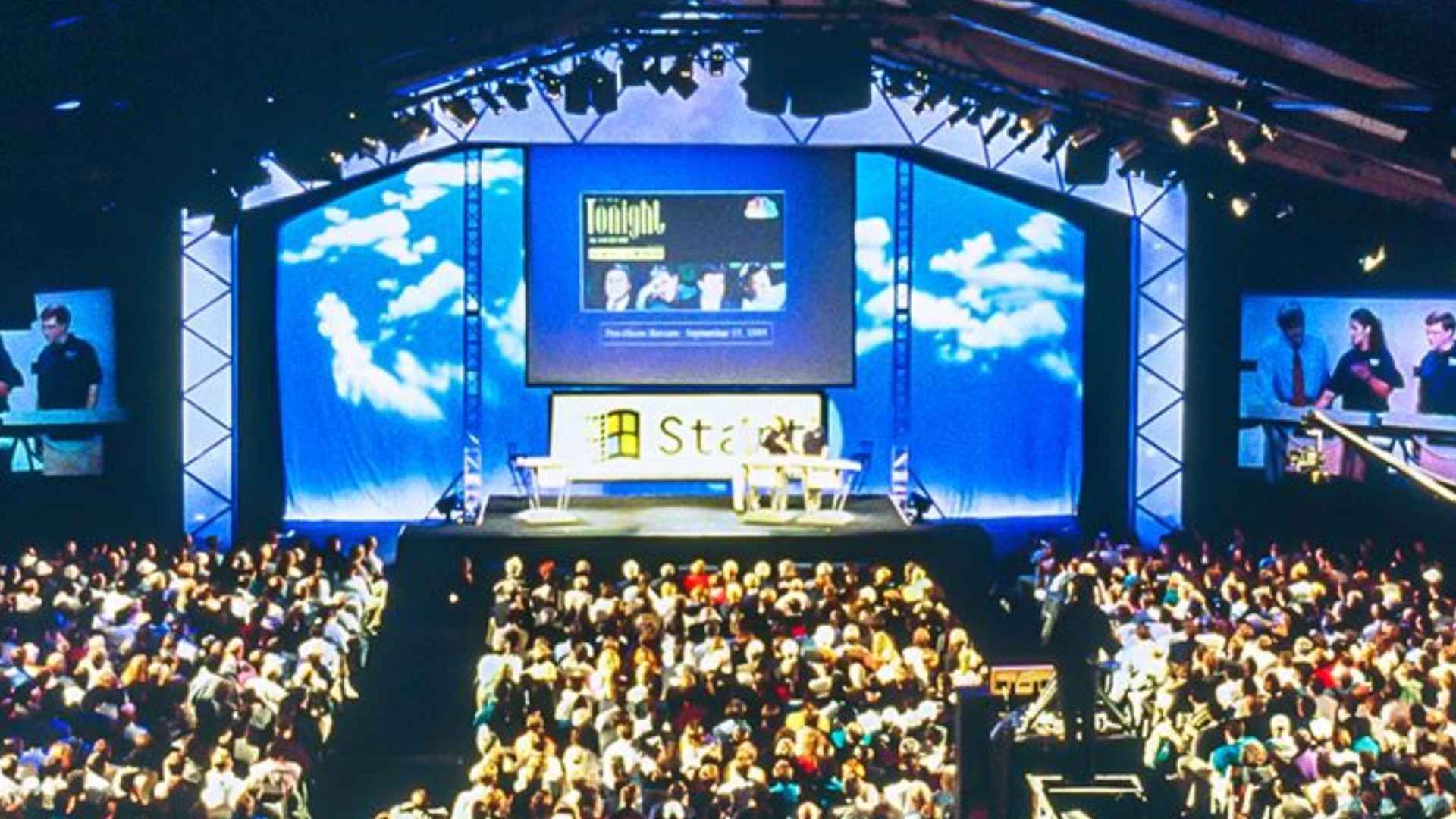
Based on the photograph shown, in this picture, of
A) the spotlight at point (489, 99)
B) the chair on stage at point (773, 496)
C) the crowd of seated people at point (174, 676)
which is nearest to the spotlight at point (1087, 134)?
the chair on stage at point (773, 496)

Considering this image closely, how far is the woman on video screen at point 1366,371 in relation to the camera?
18828 millimetres

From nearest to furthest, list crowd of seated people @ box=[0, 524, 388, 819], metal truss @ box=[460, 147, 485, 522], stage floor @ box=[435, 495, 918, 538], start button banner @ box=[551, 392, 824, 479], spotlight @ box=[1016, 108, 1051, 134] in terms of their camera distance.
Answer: crowd of seated people @ box=[0, 524, 388, 819], spotlight @ box=[1016, 108, 1051, 134], stage floor @ box=[435, 495, 918, 538], metal truss @ box=[460, 147, 485, 522], start button banner @ box=[551, 392, 824, 479]

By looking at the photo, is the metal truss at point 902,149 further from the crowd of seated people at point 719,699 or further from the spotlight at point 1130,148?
the crowd of seated people at point 719,699

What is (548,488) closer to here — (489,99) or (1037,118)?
(489,99)

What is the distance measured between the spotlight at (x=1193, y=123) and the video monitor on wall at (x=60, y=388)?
38.8ft

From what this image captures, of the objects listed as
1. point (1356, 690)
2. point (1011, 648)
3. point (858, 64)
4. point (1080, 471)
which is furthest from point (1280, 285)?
point (1356, 690)

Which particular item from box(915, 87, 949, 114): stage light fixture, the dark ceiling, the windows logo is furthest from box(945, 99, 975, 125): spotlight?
the windows logo

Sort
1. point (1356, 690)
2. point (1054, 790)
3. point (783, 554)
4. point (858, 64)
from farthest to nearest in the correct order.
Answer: point (783, 554), point (858, 64), point (1356, 690), point (1054, 790)

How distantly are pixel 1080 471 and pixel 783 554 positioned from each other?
5913 millimetres

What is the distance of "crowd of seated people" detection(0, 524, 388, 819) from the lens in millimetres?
10078

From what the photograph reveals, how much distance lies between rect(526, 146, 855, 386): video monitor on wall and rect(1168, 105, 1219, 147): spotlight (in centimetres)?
773

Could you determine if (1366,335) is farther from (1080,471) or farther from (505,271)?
(505,271)

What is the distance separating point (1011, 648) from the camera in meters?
16.6

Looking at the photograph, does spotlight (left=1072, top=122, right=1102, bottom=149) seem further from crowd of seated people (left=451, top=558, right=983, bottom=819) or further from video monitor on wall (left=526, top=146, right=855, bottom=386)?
video monitor on wall (left=526, top=146, right=855, bottom=386)
